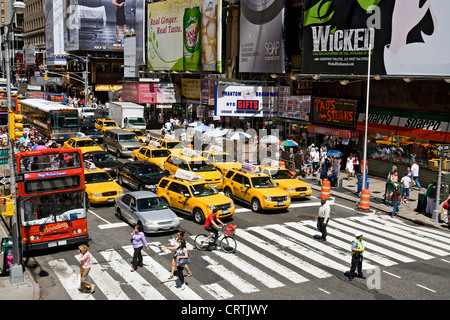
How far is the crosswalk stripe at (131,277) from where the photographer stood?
13.4 meters

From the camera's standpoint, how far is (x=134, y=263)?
50.1ft

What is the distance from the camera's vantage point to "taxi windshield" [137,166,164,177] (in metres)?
25.7

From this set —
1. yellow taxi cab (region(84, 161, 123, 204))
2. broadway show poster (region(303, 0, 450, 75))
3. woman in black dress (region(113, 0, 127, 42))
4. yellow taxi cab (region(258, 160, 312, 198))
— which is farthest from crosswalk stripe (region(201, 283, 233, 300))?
woman in black dress (region(113, 0, 127, 42))

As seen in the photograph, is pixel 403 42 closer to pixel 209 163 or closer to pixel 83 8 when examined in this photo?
pixel 209 163

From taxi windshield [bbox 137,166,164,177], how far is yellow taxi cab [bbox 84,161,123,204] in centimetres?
197

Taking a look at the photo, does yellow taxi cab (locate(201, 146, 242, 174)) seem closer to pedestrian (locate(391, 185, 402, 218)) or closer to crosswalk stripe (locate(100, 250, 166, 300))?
pedestrian (locate(391, 185, 402, 218))

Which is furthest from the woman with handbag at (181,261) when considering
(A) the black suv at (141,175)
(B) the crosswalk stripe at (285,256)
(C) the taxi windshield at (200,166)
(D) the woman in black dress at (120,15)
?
(D) the woman in black dress at (120,15)

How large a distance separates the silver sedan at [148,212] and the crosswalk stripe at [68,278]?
358 centimetres

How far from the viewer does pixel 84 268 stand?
523 inches

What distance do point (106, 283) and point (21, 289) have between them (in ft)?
7.61

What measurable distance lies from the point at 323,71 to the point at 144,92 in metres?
28.1

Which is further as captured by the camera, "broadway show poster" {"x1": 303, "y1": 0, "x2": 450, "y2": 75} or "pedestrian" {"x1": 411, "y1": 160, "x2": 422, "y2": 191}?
"pedestrian" {"x1": 411, "y1": 160, "x2": 422, "y2": 191}

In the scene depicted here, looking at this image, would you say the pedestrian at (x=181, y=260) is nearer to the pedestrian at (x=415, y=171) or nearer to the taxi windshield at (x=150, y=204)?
the taxi windshield at (x=150, y=204)
